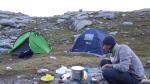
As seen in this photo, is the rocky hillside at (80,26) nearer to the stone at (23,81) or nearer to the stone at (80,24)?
the stone at (80,24)

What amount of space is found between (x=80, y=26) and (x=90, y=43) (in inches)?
324

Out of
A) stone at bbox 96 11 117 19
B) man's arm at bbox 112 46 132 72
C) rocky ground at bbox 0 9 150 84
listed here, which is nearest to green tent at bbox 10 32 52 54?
rocky ground at bbox 0 9 150 84

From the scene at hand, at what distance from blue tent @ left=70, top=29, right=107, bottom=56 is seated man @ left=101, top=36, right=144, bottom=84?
6947 millimetres

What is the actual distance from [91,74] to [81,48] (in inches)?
228

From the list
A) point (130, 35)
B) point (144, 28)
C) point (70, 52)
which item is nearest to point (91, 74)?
point (70, 52)

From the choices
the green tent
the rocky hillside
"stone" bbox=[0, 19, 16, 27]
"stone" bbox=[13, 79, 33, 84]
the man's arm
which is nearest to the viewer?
the man's arm

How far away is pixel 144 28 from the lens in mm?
25797

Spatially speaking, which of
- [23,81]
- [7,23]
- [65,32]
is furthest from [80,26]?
[23,81]

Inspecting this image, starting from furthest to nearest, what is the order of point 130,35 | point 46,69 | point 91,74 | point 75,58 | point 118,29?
point 118,29 → point 130,35 → point 75,58 → point 46,69 → point 91,74

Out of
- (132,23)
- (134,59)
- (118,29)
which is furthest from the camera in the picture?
(132,23)

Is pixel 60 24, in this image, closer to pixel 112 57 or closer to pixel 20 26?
pixel 20 26

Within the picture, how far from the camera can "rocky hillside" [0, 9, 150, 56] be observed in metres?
22.6

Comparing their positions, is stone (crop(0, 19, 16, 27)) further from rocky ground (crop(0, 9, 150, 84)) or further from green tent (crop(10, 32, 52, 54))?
green tent (crop(10, 32, 52, 54))

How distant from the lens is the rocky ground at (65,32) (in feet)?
47.8
